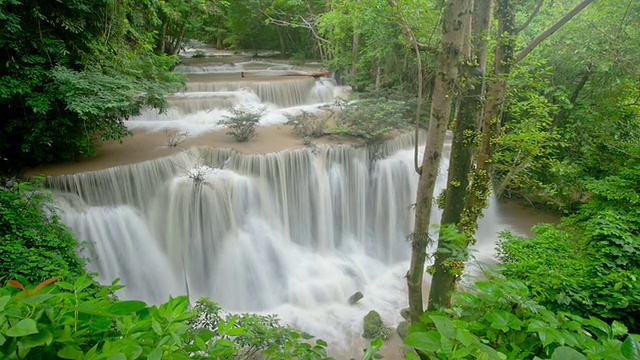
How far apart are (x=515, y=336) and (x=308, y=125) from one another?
8.93 metres

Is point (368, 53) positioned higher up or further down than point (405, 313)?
higher up

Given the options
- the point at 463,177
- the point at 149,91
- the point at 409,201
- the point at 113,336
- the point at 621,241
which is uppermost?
the point at 149,91

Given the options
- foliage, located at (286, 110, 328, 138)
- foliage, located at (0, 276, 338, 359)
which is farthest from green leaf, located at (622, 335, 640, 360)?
foliage, located at (286, 110, 328, 138)

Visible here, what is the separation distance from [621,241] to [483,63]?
2458mm

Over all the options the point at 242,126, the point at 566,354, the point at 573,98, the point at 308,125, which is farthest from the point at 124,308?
the point at 573,98

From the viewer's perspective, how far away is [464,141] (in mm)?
4398

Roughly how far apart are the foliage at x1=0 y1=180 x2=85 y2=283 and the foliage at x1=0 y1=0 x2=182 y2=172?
4.08 feet

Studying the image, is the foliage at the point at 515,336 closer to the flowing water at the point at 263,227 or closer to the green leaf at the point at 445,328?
the green leaf at the point at 445,328

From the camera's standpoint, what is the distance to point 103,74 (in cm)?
638

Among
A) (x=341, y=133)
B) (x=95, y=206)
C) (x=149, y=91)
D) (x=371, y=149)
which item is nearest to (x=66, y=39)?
(x=149, y=91)

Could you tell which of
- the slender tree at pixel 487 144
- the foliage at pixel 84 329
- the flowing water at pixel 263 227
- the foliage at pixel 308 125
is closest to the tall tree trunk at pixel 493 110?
the slender tree at pixel 487 144

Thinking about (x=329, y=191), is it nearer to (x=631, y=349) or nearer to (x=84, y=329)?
(x=631, y=349)

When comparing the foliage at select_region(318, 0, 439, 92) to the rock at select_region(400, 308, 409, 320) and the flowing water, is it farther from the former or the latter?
the rock at select_region(400, 308, 409, 320)

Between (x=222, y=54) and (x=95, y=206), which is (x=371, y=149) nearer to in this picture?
(x=95, y=206)
